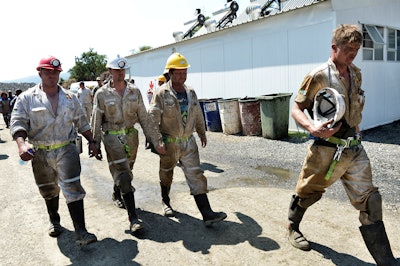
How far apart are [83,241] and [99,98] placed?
69.1 inches

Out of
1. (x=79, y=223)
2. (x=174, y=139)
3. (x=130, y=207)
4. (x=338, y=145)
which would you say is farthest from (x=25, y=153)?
(x=338, y=145)

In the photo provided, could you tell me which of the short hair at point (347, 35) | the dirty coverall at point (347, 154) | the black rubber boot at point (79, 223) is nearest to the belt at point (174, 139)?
the black rubber boot at point (79, 223)

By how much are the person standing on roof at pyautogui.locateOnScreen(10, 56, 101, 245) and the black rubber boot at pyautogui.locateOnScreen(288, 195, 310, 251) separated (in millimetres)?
2066

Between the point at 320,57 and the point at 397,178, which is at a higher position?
the point at 320,57

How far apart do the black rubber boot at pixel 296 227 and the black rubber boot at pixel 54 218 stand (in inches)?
106

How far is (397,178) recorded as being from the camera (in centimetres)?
568

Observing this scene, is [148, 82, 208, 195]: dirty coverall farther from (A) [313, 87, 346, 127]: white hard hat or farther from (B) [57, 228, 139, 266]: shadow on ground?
(A) [313, 87, 346, 127]: white hard hat

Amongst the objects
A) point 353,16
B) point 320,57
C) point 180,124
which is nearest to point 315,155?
point 180,124

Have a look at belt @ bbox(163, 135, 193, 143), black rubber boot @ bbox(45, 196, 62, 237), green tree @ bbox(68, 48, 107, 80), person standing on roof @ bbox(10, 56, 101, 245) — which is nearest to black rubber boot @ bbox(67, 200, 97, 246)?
person standing on roof @ bbox(10, 56, 101, 245)

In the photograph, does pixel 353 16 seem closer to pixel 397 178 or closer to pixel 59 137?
pixel 397 178

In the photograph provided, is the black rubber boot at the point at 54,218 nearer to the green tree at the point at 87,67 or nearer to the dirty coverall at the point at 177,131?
the dirty coverall at the point at 177,131

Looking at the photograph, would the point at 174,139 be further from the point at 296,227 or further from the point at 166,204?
the point at 296,227

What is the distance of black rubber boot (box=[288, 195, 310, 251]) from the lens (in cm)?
347

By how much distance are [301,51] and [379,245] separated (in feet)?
25.0
